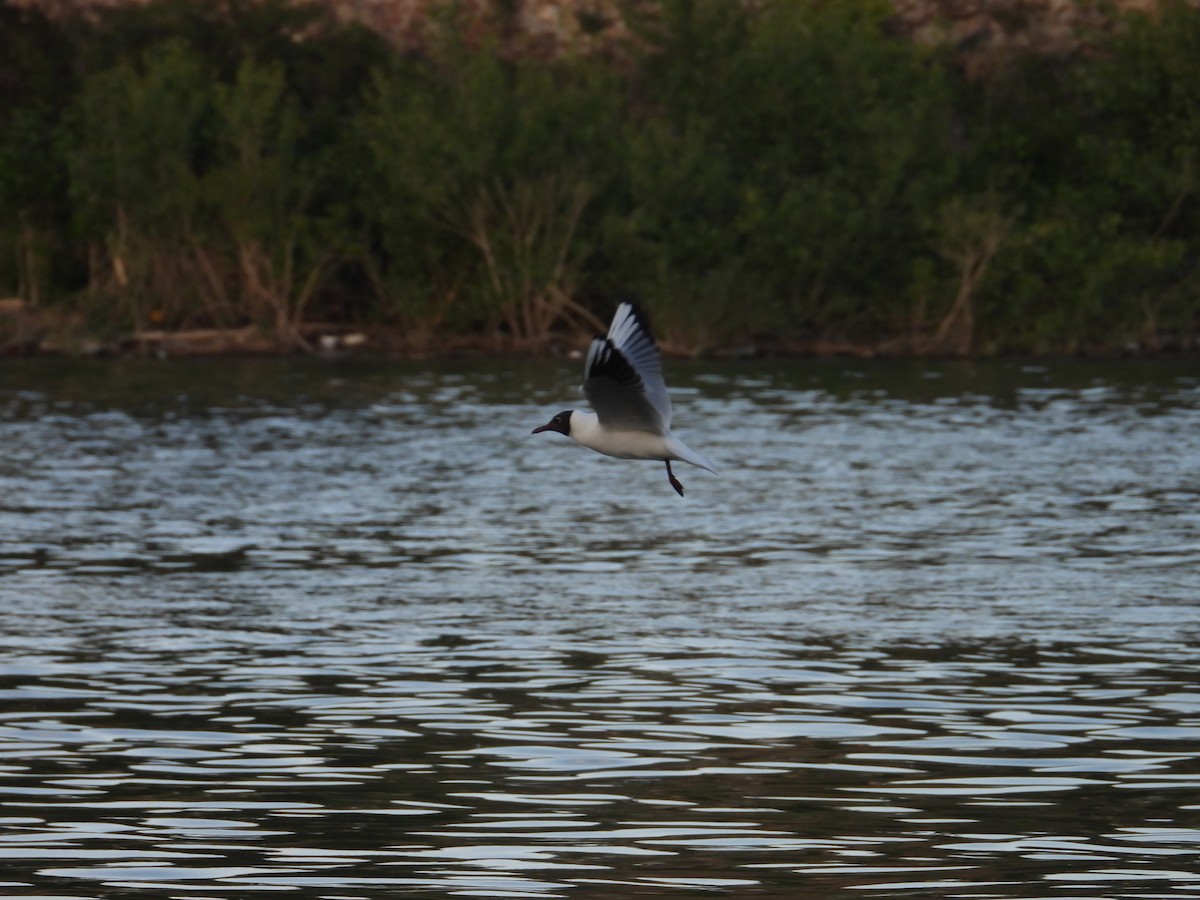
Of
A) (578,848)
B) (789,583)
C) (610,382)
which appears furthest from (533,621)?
(578,848)

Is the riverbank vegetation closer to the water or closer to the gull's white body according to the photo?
the water

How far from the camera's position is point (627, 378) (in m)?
16.1

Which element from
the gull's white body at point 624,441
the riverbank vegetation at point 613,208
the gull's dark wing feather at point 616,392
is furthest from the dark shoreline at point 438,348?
the gull's dark wing feather at point 616,392

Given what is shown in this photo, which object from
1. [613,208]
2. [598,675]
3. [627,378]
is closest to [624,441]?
[627,378]

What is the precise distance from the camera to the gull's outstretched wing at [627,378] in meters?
15.7

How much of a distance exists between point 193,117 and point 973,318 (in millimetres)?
21650

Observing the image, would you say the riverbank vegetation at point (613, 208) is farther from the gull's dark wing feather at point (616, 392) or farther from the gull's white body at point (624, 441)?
the gull's dark wing feather at point (616, 392)

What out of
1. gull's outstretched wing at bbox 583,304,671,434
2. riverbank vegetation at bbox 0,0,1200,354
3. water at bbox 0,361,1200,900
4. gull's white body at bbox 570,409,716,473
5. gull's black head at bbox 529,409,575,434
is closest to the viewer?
water at bbox 0,361,1200,900

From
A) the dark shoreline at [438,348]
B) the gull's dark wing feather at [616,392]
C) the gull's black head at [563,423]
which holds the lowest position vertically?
the dark shoreline at [438,348]

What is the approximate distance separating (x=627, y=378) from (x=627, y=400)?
441 millimetres

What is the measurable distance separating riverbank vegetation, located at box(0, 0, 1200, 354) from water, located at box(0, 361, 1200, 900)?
92.2ft

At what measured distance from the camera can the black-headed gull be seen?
15.8 meters

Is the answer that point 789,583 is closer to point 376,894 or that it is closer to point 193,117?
point 376,894

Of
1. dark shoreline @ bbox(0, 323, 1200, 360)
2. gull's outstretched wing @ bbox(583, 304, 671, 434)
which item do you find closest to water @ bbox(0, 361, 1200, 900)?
gull's outstretched wing @ bbox(583, 304, 671, 434)
